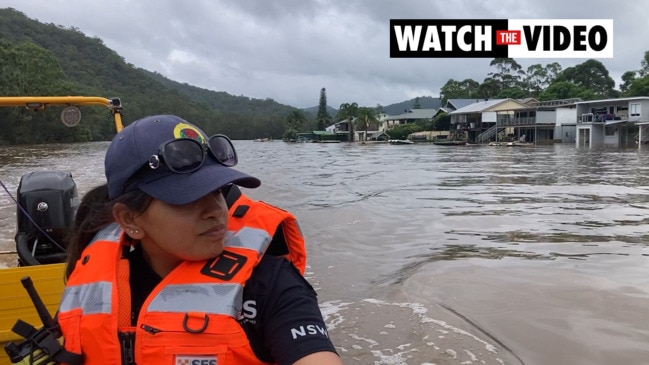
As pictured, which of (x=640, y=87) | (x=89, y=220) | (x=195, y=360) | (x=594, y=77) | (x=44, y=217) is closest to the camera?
(x=195, y=360)

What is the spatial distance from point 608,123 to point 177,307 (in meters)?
47.9

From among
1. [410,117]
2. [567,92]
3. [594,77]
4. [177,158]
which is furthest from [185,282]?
[410,117]

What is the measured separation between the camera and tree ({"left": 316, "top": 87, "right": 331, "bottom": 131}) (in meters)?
108

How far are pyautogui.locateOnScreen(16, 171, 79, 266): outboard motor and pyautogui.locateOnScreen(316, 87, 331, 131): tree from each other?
105 meters

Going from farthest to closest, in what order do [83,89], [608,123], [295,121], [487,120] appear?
[295,121] < [83,89] < [487,120] < [608,123]

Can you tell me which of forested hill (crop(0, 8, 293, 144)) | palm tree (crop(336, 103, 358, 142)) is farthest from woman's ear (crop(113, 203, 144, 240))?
palm tree (crop(336, 103, 358, 142))

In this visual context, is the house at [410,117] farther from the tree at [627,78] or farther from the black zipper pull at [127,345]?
the black zipper pull at [127,345]

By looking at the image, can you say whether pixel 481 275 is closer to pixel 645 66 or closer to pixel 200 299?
pixel 200 299

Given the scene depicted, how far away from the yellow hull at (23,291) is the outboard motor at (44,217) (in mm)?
814

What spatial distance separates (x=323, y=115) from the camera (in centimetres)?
11150

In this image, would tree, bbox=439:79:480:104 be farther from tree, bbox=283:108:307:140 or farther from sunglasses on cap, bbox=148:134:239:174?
sunglasses on cap, bbox=148:134:239:174

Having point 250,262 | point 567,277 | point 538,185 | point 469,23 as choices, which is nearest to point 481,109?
point 469,23

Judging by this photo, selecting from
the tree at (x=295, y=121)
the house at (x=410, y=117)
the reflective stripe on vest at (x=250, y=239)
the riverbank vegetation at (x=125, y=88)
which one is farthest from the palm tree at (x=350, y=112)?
the reflective stripe on vest at (x=250, y=239)

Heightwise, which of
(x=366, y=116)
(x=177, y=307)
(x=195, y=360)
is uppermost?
(x=366, y=116)
